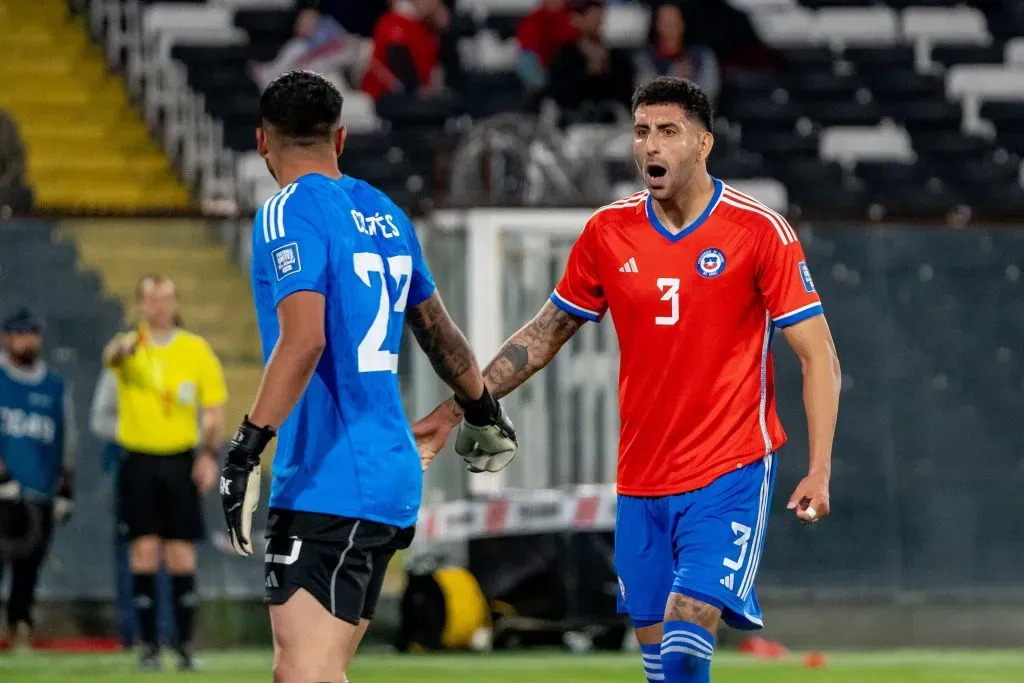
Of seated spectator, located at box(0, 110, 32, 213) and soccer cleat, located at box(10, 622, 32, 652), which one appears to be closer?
soccer cleat, located at box(10, 622, 32, 652)

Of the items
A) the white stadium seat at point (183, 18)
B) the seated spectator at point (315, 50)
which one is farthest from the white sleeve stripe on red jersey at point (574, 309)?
the white stadium seat at point (183, 18)

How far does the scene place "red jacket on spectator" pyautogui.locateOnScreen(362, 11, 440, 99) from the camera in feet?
52.0

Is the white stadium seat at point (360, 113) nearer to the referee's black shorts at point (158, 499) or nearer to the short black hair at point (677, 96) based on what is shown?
the referee's black shorts at point (158, 499)

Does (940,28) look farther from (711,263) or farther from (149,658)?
(711,263)

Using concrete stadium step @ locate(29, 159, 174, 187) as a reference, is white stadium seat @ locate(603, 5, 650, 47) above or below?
above

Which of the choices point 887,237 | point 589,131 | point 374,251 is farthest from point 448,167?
point 374,251

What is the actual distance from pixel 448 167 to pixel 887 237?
297 centimetres

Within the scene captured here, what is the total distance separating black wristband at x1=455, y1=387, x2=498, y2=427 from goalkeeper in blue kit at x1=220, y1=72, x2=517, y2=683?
607 millimetres

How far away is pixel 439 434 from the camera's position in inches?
237

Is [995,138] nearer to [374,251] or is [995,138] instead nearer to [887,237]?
[887,237]

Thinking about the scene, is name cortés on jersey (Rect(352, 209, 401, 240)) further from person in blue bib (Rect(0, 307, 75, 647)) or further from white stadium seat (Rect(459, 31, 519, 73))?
white stadium seat (Rect(459, 31, 519, 73))

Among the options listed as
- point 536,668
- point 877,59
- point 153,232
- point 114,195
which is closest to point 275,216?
point 536,668

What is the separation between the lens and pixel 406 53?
52.6 ft

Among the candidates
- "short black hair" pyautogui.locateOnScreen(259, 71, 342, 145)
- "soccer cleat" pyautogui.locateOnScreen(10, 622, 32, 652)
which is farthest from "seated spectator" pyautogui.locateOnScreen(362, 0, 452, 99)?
"short black hair" pyautogui.locateOnScreen(259, 71, 342, 145)
